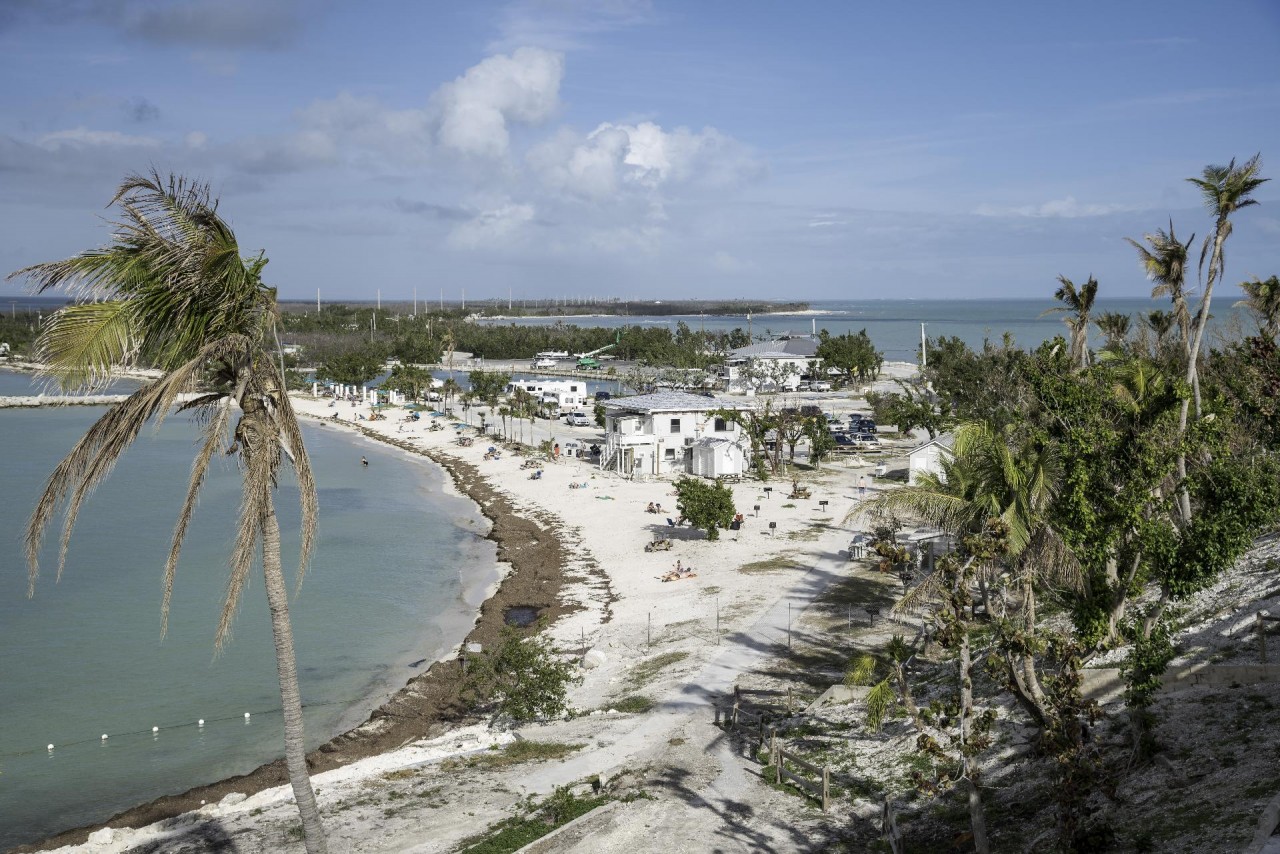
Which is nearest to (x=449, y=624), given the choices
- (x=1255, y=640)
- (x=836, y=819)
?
(x=836, y=819)

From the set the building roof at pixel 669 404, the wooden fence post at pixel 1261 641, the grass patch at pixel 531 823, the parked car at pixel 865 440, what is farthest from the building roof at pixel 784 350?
the grass patch at pixel 531 823

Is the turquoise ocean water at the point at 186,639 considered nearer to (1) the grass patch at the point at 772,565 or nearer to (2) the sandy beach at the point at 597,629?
(2) the sandy beach at the point at 597,629

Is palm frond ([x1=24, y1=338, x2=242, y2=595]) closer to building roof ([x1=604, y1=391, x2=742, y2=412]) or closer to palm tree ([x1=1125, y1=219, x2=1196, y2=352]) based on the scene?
palm tree ([x1=1125, y1=219, x2=1196, y2=352])

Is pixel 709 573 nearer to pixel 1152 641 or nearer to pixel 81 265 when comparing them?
pixel 1152 641

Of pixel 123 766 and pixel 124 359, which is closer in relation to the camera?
pixel 124 359

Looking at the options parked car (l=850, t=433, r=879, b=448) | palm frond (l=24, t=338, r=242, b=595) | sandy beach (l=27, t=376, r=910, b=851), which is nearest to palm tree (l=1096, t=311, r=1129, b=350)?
sandy beach (l=27, t=376, r=910, b=851)

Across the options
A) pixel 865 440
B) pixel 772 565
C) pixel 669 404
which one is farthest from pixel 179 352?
pixel 865 440
